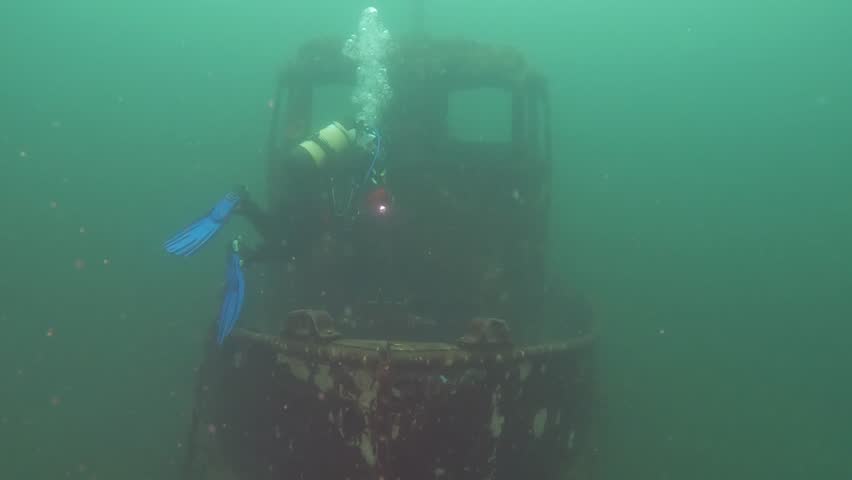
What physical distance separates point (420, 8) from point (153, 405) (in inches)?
390

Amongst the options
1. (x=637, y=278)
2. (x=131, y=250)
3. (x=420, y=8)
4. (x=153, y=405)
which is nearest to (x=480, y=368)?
(x=420, y=8)

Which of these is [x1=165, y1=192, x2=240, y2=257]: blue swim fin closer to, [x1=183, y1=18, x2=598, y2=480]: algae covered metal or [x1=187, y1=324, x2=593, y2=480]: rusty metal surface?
[x1=183, y1=18, x2=598, y2=480]: algae covered metal

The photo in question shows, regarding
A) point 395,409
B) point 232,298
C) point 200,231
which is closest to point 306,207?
point 200,231

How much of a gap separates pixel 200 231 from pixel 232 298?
24.3 inches

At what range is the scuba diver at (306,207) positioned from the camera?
4.56 metres

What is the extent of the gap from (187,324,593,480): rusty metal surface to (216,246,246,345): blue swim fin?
140mm

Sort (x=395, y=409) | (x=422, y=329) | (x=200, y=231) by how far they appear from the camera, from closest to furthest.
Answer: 1. (x=395, y=409)
2. (x=200, y=231)
3. (x=422, y=329)

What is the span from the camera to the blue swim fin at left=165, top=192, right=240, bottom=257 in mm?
4508

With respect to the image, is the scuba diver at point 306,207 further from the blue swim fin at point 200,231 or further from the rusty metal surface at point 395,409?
the rusty metal surface at point 395,409

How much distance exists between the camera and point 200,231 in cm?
461

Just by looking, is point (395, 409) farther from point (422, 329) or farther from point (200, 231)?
point (200, 231)

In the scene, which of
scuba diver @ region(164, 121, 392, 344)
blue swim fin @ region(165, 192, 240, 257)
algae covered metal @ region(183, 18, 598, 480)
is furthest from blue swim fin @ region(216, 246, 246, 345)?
blue swim fin @ region(165, 192, 240, 257)

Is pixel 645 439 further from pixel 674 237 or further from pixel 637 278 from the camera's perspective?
pixel 674 237

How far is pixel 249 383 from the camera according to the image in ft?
14.3
